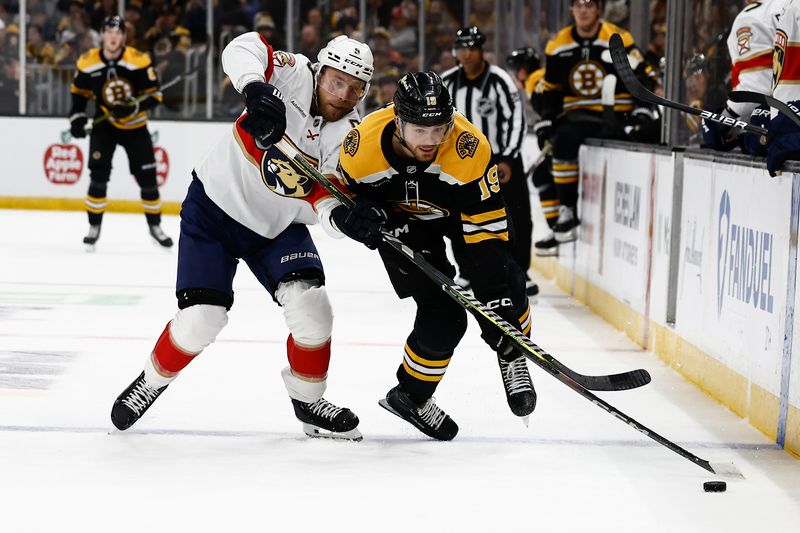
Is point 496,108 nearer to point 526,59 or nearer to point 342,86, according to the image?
point 526,59

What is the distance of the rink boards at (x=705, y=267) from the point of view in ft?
10.4

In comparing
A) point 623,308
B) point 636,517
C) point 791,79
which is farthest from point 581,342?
point 636,517

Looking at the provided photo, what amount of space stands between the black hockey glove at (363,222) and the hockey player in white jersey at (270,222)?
0.16 ft

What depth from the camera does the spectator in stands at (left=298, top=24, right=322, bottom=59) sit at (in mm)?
9695

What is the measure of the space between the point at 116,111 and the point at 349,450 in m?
4.60

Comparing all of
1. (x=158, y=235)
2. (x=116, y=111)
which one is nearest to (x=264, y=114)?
(x=116, y=111)

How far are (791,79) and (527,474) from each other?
1474 mm

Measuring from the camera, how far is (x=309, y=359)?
3.09 metres

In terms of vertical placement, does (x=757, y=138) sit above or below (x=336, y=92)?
below

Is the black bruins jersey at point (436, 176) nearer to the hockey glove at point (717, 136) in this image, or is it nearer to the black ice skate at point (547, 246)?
the hockey glove at point (717, 136)

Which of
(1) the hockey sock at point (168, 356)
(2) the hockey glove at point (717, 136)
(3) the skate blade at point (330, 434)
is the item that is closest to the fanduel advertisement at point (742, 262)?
(2) the hockey glove at point (717, 136)

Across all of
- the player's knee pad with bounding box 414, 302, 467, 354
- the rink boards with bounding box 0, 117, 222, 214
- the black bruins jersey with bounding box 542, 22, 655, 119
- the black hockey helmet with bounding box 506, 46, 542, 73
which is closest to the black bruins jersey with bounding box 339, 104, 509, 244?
the player's knee pad with bounding box 414, 302, 467, 354

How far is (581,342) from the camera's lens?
478cm

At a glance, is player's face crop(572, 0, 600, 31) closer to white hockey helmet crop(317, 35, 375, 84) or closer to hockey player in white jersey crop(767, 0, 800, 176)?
hockey player in white jersey crop(767, 0, 800, 176)
